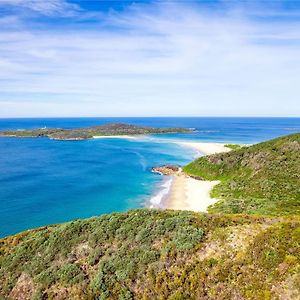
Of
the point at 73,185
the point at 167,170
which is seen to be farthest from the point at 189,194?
the point at 73,185

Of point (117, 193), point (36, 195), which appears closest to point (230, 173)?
point (117, 193)

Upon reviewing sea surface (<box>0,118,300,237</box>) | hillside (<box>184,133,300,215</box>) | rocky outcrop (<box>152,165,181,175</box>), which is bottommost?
sea surface (<box>0,118,300,237</box>)

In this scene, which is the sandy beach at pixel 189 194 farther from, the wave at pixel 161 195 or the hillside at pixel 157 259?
the hillside at pixel 157 259

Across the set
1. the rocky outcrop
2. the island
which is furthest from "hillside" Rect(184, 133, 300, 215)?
the island

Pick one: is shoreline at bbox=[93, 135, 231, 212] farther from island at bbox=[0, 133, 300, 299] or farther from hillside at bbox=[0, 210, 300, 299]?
hillside at bbox=[0, 210, 300, 299]

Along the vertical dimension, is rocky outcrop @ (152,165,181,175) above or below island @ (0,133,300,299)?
below

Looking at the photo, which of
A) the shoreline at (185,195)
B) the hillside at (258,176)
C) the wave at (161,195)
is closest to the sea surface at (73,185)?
the wave at (161,195)

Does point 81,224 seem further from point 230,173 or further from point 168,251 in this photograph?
point 230,173

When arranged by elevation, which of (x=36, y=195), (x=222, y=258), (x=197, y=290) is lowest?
(x=36, y=195)
